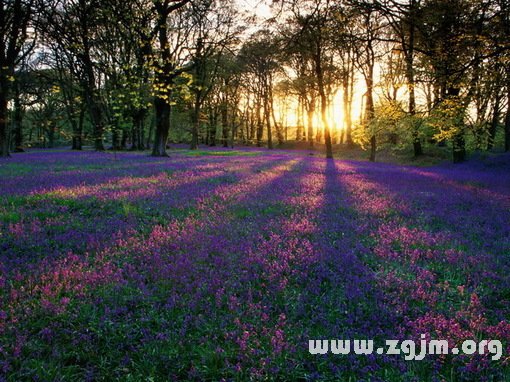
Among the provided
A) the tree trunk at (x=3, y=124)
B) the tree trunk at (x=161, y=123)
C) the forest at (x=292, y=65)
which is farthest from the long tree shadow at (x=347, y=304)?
the tree trunk at (x=3, y=124)

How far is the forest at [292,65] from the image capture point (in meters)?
10.4

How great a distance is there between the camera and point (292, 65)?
183ft

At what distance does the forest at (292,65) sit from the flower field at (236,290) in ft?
20.7

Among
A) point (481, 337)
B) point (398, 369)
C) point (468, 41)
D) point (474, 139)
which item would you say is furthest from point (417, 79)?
point (398, 369)

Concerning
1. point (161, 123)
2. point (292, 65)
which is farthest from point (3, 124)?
point (292, 65)

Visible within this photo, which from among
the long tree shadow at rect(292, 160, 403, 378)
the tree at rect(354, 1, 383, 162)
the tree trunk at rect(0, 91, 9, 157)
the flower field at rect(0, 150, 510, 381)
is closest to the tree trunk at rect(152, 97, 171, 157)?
A: the tree trunk at rect(0, 91, 9, 157)

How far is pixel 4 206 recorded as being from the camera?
727 cm

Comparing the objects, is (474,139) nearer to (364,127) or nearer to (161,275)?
(364,127)

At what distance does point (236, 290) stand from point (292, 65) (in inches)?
2282

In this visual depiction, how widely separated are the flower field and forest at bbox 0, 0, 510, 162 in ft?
20.7

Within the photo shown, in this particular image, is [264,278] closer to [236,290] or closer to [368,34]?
[236,290]

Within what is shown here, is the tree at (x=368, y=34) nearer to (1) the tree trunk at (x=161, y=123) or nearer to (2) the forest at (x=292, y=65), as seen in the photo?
(2) the forest at (x=292, y=65)

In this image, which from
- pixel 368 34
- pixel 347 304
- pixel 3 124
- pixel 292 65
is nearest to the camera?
pixel 347 304

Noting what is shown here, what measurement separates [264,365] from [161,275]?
2157mm
